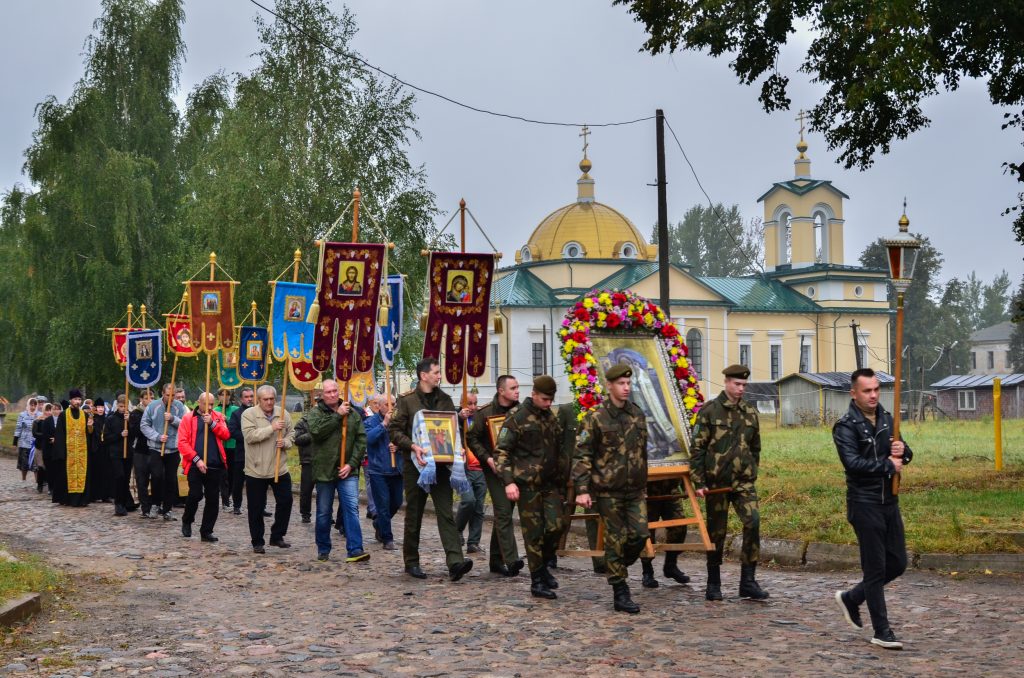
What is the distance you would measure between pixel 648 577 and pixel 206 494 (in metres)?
6.49

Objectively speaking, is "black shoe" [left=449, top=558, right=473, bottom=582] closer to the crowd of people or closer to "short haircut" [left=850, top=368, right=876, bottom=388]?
the crowd of people

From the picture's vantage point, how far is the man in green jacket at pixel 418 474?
12336 mm

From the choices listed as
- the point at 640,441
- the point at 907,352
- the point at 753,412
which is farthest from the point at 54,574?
the point at 907,352

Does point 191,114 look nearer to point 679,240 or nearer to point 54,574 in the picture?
point 54,574

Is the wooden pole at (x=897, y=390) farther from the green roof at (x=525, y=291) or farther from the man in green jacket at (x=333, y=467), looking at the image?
the green roof at (x=525, y=291)

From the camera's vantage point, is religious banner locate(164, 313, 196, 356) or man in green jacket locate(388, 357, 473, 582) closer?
man in green jacket locate(388, 357, 473, 582)

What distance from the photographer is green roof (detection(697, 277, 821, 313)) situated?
77.0 metres

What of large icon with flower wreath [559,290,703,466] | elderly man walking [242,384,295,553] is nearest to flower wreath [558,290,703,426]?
large icon with flower wreath [559,290,703,466]

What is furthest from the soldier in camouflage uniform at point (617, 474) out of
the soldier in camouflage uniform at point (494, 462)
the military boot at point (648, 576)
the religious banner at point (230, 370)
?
the religious banner at point (230, 370)

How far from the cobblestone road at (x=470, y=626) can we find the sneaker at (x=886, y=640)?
0.07 m

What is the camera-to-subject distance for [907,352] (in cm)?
9150

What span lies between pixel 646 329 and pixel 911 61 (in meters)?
4.44

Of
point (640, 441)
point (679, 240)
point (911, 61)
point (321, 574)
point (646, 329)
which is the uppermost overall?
point (679, 240)

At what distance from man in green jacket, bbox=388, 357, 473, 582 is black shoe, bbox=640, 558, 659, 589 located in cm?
172
